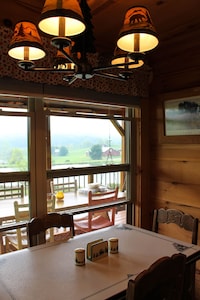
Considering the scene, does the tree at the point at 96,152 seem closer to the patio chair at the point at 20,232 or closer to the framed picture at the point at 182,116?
the patio chair at the point at 20,232

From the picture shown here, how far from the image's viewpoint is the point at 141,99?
9.98ft

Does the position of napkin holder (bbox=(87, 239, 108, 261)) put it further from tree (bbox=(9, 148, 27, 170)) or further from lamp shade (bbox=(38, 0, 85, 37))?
lamp shade (bbox=(38, 0, 85, 37))

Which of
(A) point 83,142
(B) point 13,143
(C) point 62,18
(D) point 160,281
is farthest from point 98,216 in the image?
(C) point 62,18

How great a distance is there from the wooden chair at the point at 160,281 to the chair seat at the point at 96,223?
1.83 metres

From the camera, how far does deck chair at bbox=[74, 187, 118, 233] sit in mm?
2816

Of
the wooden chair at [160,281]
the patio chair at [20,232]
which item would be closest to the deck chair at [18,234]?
the patio chair at [20,232]

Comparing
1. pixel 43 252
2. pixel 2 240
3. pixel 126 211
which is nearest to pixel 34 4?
pixel 43 252

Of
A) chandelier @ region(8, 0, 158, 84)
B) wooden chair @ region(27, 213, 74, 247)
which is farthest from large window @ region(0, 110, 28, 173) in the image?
chandelier @ region(8, 0, 158, 84)

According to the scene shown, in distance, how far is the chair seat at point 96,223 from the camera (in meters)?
2.95

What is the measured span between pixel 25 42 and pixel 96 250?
1.23 meters

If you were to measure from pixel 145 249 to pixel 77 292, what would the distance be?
659mm

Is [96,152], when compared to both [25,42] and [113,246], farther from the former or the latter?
[25,42]

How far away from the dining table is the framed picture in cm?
123

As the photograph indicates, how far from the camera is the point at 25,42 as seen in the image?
49.9 inches
